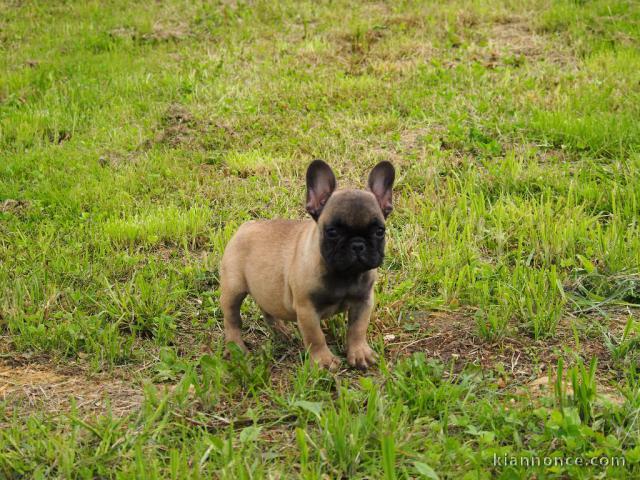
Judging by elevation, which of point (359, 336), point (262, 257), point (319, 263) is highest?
point (319, 263)

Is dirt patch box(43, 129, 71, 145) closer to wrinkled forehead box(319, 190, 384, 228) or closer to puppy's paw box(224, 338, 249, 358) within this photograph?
puppy's paw box(224, 338, 249, 358)

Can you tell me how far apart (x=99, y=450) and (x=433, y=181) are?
4550mm

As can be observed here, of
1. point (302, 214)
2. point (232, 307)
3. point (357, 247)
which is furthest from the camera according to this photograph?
point (302, 214)

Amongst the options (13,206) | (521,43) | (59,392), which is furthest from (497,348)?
(521,43)

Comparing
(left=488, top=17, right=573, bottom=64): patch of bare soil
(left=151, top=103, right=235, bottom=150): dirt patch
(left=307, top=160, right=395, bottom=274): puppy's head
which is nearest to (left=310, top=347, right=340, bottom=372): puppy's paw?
(left=307, top=160, right=395, bottom=274): puppy's head

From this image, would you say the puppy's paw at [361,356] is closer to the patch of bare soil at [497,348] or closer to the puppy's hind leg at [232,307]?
the patch of bare soil at [497,348]

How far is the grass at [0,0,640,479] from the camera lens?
148 inches

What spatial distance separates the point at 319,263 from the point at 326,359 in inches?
23.5

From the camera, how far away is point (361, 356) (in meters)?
4.62

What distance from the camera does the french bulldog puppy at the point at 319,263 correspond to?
13.9ft

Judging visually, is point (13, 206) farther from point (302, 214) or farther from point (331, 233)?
point (331, 233)

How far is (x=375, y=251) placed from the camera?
4.21 meters

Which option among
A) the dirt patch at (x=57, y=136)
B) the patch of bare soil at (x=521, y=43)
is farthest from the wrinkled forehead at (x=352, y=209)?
the patch of bare soil at (x=521, y=43)

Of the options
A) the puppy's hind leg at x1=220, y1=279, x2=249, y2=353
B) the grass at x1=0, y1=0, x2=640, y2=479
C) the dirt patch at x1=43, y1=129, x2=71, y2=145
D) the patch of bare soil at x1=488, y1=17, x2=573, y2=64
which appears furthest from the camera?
the patch of bare soil at x1=488, y1=17, x2=573, y2=64
